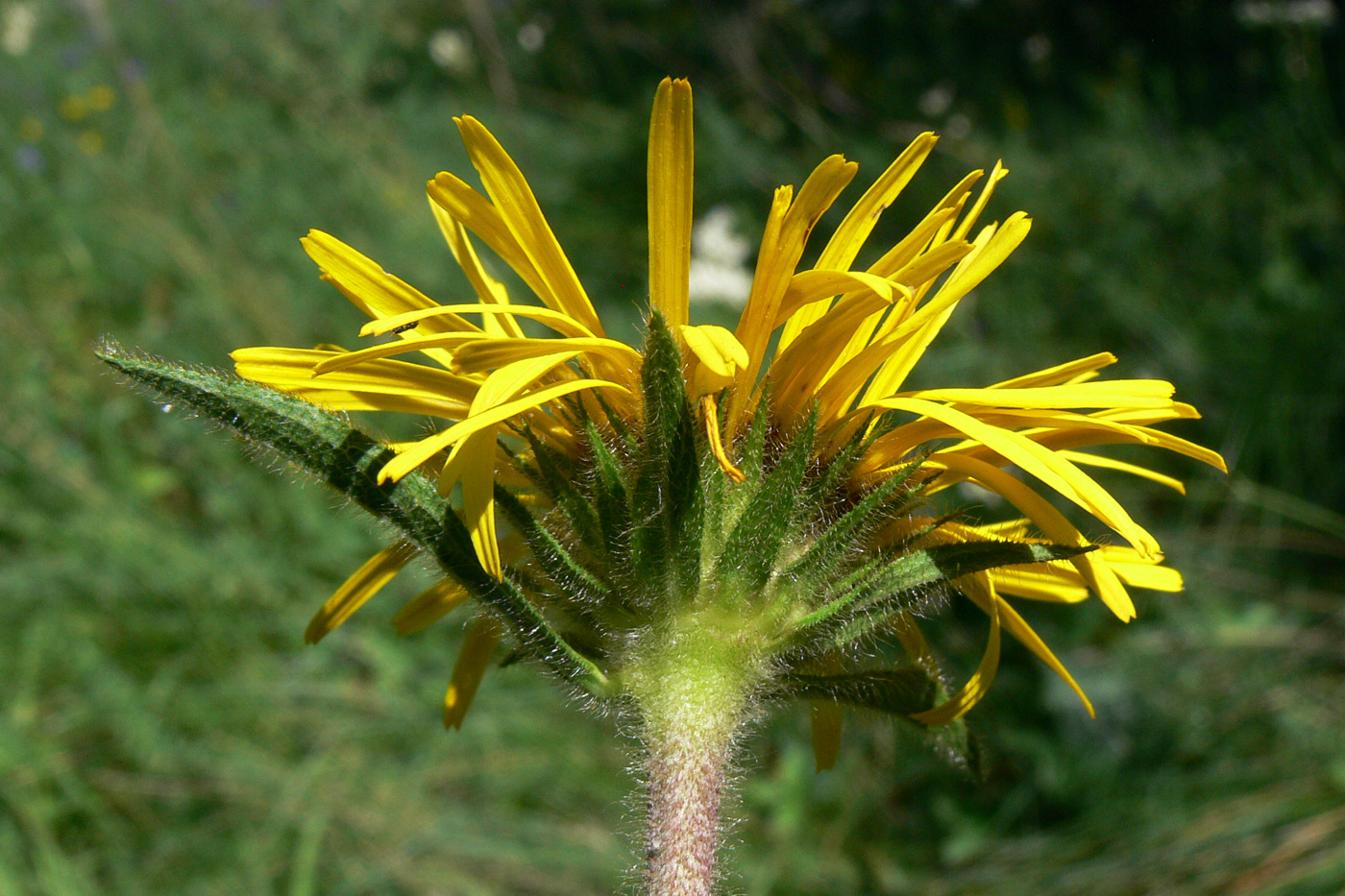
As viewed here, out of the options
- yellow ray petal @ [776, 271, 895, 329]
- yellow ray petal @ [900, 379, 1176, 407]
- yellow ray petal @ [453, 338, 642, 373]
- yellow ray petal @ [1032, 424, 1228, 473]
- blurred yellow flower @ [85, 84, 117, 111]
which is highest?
yellow ray petal @ [776, 271, 895, 329]

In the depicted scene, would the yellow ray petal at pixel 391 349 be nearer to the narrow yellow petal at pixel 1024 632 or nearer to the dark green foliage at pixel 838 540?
the dark green foliage at pixel 838 540

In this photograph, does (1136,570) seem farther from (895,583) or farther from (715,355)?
(715,355)

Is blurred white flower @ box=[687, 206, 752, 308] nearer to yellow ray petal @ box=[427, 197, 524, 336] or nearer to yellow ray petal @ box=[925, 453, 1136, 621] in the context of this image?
yellow ray petal @ box=[427, 197, 524, 336]

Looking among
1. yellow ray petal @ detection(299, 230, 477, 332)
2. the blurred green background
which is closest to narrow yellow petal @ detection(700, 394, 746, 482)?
yellow ray petal @ detection(299, 230, 477, 332)

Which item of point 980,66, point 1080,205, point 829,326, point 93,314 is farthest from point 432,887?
point 980,66

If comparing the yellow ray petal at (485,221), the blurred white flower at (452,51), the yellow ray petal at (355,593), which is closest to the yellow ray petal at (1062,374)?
the yellow ray petal at (485,221)

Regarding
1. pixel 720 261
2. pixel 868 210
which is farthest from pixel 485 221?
pixel 720 261
